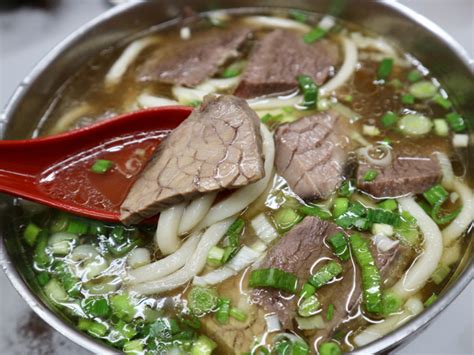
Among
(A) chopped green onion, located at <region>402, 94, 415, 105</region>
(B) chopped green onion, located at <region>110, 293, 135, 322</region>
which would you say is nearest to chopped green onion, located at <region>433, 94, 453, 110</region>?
(A) chopped green onion, located at <region>402, 94, 415, 105</region>

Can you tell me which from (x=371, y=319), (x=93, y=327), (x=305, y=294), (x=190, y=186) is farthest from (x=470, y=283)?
(x=93, y=327)

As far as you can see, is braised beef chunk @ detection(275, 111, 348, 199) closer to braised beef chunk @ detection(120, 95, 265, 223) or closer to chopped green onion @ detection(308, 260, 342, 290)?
braised beef chunk @ detection(120, 95, 265, 223)

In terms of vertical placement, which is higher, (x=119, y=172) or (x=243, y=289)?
(x=119, y=172)

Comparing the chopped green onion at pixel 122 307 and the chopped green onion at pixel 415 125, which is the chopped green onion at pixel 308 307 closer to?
the chopped green onion at pixel 122 307

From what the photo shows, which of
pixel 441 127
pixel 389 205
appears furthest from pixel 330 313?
pixel 441 127

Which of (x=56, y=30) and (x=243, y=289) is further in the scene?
(x=56, y=30)

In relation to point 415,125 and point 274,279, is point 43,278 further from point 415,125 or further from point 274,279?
point 415,125

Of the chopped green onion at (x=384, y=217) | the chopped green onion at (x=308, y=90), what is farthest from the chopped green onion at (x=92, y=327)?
the chopped green onion at (x=308, y=90)

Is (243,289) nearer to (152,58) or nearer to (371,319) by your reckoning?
(371,319)
